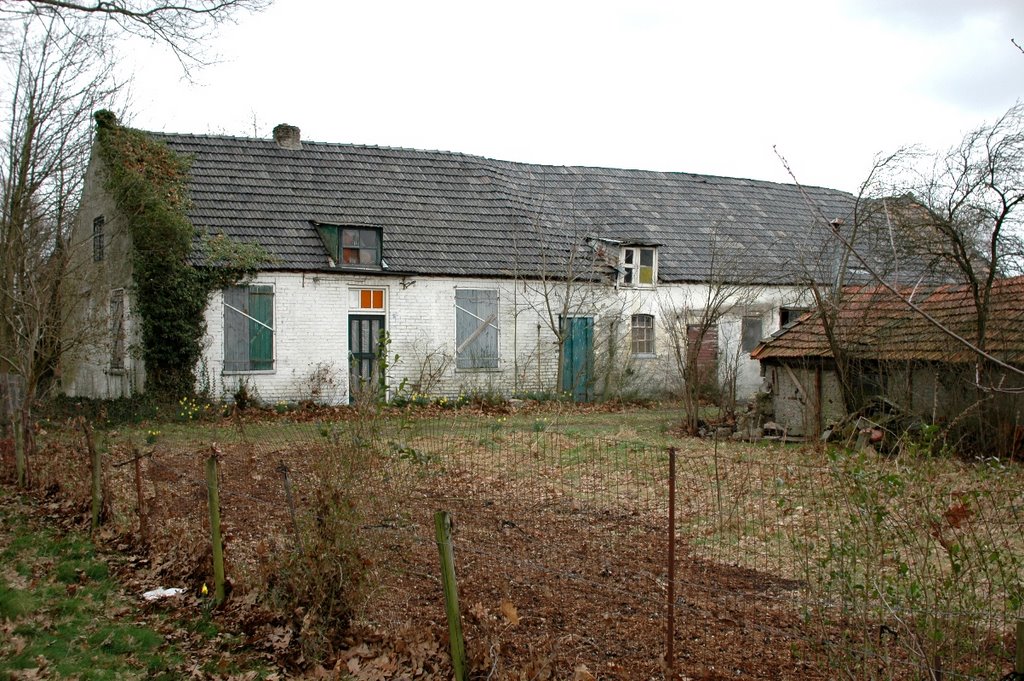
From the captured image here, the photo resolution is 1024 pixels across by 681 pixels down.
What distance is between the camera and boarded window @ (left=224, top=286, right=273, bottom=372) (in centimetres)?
2175

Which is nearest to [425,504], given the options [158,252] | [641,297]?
[158,252]

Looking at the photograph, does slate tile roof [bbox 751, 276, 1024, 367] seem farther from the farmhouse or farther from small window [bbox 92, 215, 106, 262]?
small window [bbox 92, 215, 106, 262]

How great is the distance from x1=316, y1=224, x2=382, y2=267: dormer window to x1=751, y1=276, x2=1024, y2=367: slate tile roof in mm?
9527

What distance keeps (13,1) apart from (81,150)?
5.22 meters

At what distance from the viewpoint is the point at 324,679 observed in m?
6.16

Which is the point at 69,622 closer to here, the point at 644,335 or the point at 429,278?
the point at 429,278

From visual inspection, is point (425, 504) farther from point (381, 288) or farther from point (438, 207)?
point (438, 207)

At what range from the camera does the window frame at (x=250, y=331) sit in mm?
21703

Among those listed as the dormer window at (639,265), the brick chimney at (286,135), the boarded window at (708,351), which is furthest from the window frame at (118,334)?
the boarded window at (708,351)

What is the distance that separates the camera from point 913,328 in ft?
53.5

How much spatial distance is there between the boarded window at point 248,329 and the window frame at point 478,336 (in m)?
4.58

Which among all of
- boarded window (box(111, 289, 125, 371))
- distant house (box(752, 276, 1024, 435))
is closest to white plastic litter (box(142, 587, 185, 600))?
distant house (box(752, 276, 1024, 435))

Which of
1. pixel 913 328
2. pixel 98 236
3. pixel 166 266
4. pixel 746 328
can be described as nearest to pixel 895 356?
pixel 913 328

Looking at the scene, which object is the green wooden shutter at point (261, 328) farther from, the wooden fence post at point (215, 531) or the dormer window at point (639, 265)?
the wooden fence post at point (215, 531)
